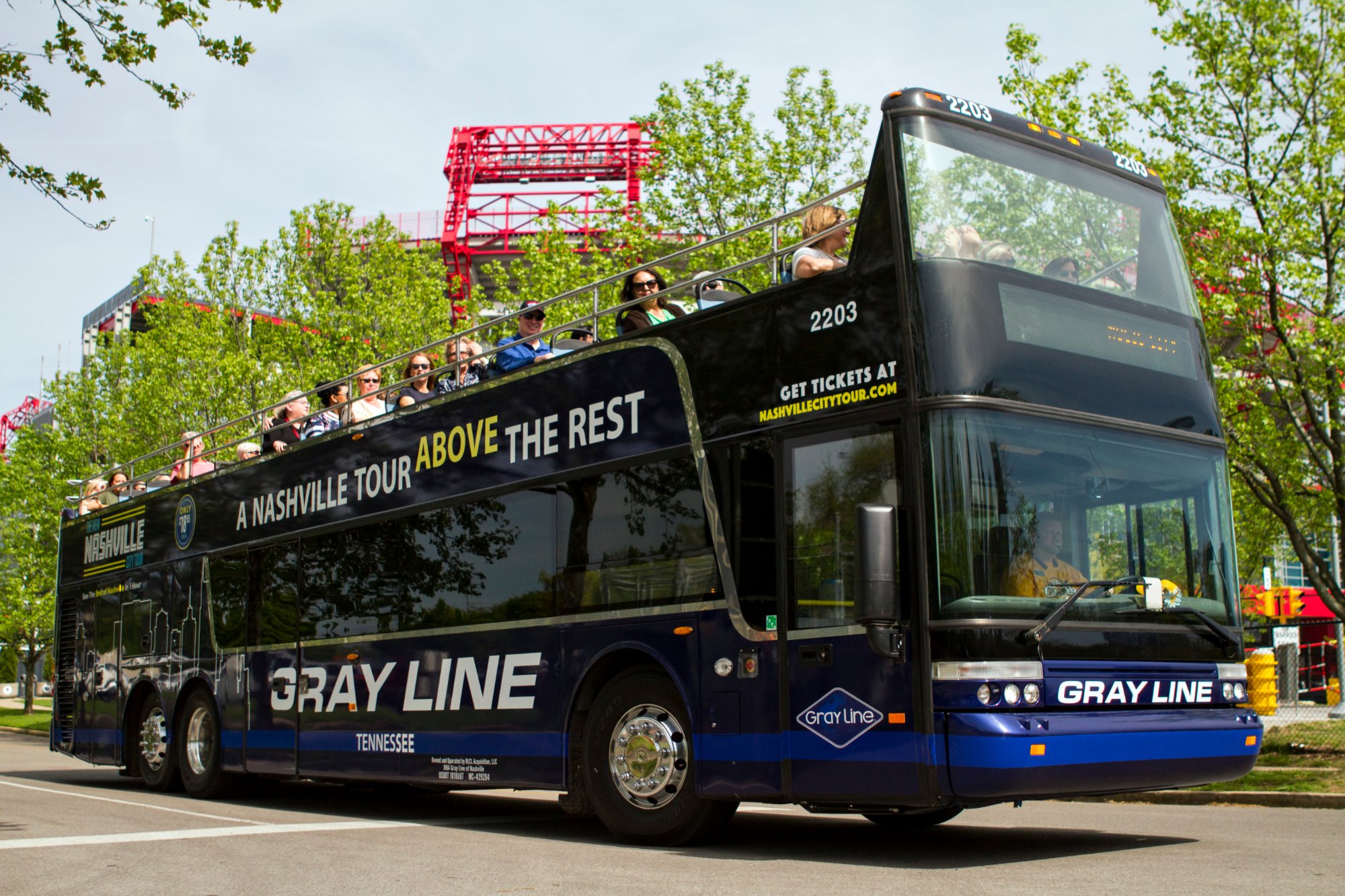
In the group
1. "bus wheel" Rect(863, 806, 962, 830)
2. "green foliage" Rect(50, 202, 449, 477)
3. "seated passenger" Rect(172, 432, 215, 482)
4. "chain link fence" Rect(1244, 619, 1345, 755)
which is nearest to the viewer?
"bus wheel" Rect(863, 806, 962, 830)

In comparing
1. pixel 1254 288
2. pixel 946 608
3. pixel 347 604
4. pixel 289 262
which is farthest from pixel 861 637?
pixel 289 262

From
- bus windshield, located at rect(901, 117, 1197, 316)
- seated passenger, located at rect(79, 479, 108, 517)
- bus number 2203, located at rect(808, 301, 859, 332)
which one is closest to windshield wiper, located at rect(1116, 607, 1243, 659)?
bus windshield, located at rect(901, 117, 1197, 316)

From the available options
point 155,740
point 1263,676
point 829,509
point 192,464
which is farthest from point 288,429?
point 1263,676

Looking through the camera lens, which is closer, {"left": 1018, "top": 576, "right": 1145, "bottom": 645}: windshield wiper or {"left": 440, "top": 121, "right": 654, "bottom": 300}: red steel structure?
{"left": 1018, "top": 576, "right": 1145, "bottom": 645}: windshield wiper

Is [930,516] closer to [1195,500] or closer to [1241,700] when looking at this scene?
[1195,500]

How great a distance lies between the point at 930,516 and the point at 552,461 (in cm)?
363

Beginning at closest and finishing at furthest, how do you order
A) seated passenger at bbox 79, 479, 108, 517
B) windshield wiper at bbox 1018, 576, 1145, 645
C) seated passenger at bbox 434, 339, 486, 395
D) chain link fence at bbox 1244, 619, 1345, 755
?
windshield wiper at bbox 1018, 576, 1145, 645, seated passenger at bbox 434, 339, 486, 395, chain link fence at bbox 1244, 619, 1345, 755, seated passenger at bbox 79, 479, 108, 517

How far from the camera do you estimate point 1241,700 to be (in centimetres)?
784

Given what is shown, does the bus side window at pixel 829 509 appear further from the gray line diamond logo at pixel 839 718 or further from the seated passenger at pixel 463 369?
the seated passenger at pixel 463 369

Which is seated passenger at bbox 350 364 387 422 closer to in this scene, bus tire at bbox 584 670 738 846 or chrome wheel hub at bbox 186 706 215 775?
chrome wheel hub at bbox 186 706 215 775

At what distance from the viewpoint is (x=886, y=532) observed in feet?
22.7

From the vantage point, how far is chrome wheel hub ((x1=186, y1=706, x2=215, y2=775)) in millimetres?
14125

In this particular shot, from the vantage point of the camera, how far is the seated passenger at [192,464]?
604 inches

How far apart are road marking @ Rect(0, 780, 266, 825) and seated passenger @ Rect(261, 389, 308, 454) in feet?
11.9
